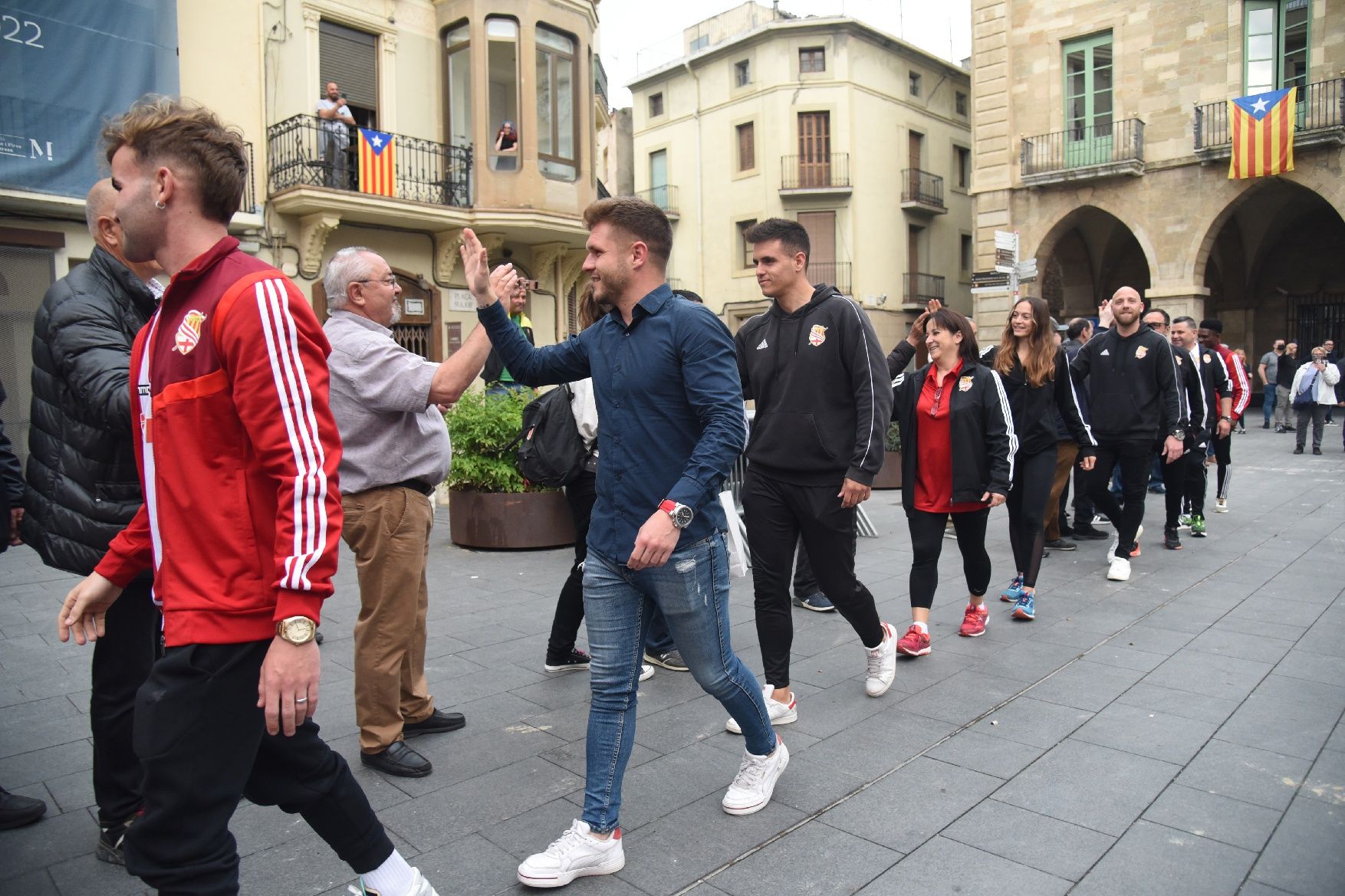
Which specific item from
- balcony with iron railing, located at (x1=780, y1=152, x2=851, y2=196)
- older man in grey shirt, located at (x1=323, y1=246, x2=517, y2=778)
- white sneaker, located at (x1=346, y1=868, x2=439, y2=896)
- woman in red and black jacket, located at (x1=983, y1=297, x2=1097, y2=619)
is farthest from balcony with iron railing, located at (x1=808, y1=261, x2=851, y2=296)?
white sneaker, located at (x1=346, y1=868, x2=439, y2=896)

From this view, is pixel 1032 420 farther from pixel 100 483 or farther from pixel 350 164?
pixel 350 164

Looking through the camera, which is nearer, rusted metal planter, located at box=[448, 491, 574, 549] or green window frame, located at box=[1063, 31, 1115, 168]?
rusted metal planter, located at box=[448, 491, 574, 549]

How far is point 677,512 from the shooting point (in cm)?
284

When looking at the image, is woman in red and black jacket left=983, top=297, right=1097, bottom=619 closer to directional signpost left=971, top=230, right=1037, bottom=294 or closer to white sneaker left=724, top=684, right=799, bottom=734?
white sneaker left=724, top=684, right=799, bottom=734

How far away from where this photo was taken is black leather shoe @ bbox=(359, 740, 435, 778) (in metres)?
3.73

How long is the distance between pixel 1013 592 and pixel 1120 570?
4.00 ft

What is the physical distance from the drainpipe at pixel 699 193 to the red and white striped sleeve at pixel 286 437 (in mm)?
35715

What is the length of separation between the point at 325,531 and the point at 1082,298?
1360 inches

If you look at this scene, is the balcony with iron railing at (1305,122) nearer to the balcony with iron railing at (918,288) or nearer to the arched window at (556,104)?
the balcony with iron railing at (918,288)

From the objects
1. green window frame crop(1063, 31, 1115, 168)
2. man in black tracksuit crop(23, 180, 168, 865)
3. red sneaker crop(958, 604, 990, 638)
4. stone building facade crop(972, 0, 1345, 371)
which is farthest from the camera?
green window frame crop(1063, 31, 1115, 168)

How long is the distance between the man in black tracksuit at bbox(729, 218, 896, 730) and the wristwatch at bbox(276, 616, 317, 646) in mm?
2476

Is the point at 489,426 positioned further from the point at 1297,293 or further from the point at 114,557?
the point at 1297,293

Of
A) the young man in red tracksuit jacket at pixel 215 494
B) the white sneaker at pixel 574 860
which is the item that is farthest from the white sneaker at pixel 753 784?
the young man in red tracksuit jacket at pixel 215 494

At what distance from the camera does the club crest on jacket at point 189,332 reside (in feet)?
6.96
